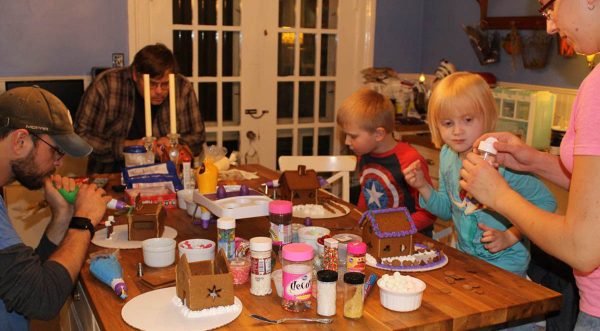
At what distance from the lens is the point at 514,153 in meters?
1.96

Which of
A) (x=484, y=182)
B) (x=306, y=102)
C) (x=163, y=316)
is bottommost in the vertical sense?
(x=163, y=316)

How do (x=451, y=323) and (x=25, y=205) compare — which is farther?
(x=25, y=205)

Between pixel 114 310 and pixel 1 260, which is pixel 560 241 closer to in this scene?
pixel 114 310

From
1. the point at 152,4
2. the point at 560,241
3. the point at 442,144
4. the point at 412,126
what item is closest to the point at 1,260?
the point at 560,241

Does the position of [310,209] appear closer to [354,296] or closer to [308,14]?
[354,296]

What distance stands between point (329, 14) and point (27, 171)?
365cm

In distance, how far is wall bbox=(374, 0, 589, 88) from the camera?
4266mm

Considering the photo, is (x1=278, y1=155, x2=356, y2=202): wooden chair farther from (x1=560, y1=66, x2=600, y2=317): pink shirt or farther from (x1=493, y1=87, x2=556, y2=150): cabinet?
(x1=560, y1=66, x2=600, y2=317): pink shirt

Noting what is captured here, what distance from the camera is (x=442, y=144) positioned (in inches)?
101

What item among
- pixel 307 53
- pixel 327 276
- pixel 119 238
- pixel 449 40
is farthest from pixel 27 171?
pixel 449 40

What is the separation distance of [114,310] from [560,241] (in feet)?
3.52

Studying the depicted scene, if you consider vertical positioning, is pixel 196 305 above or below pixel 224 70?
below

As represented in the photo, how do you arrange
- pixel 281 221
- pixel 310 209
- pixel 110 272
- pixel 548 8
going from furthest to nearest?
pixel 310 209 < pixel 281 221 < pixel 110 272 < pixel 548 8

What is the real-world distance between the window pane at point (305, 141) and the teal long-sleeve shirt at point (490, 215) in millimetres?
2879
